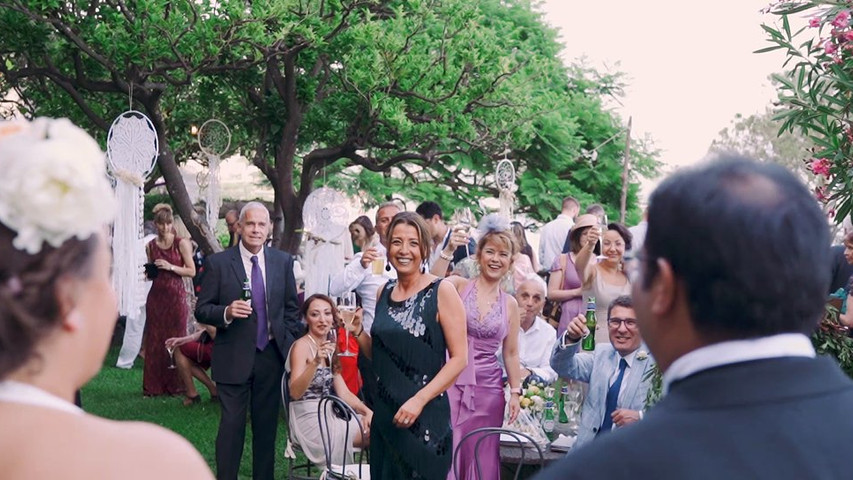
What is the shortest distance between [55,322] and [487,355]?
489cm

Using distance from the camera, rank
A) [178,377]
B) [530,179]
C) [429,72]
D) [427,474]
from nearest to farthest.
A: [427,474] → [429,72] → [178,377] → [530,179]

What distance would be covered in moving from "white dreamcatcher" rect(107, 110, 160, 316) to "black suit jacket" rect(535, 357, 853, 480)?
7241mm

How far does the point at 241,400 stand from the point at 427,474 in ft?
7.43

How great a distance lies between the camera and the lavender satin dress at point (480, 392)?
19.6 feet

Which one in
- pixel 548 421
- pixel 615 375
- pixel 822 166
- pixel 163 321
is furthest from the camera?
pixel 163 321

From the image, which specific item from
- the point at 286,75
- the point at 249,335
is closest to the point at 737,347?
the point at 249,335

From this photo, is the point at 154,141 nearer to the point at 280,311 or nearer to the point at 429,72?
the point at 280,311

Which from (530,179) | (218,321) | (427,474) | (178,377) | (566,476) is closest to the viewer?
(566,476)

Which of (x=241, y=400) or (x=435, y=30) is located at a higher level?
(x=435, y=30)

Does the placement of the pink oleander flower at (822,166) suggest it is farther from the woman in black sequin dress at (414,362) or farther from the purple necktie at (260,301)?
the purple necktie at (260,301)

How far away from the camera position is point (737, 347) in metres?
1.43

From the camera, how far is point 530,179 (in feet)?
59.2

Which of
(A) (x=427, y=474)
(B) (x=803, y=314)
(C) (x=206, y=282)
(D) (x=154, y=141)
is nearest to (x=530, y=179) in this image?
(D) (x=154, y=141)

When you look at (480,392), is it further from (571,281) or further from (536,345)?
(571,281)
